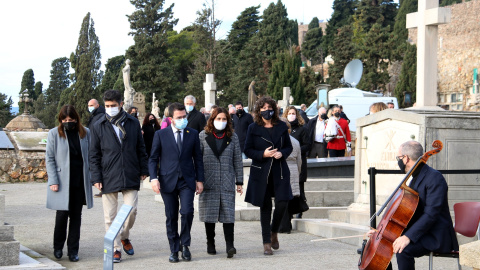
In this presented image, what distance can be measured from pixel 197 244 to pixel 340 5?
246 ft

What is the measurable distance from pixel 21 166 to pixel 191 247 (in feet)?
35.3

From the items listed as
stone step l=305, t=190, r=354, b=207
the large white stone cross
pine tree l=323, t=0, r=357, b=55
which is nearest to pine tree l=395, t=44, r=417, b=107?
pine tree l=323, t=0, r=357, b=55

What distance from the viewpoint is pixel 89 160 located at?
8438 millimetres

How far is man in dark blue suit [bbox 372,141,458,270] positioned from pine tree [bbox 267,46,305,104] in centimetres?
4323

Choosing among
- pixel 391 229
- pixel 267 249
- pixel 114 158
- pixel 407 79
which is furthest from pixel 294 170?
pixel 407 79

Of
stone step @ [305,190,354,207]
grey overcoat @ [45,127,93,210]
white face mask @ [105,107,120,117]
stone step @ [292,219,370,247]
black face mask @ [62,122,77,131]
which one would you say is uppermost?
white face mask @ [105,107,120,117]

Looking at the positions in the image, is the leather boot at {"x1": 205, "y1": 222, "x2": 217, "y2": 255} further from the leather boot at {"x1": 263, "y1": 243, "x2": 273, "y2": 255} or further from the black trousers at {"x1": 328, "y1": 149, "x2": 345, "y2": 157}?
the black trousers at {"x1": 328, "y1": 149, "x2": 345, "y2": 157}

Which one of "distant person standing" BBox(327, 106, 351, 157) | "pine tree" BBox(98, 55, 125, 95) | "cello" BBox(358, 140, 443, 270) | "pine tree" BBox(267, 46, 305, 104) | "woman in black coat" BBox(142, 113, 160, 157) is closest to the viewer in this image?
"cello" BBox(358, 140, 443, 270)

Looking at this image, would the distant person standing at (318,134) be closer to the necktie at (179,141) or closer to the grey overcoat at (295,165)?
the grey overcoat at (295,165)

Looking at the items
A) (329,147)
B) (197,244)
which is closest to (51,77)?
(329,147)

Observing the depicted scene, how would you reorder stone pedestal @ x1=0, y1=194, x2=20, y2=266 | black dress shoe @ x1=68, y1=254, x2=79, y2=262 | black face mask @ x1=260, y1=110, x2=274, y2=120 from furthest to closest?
black face mask @ x1=260, y1=110, x2=274, y2=120
black dress shoe @ x1=68, y1=254, x2=79, y2=262
stone pedestal @ x1=0, y1=194, x2=20, y2=266

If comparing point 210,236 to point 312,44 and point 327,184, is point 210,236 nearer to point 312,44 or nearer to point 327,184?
point 327,184

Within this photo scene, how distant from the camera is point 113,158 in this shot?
8.38 m

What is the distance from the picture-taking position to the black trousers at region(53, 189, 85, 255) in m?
8.27
